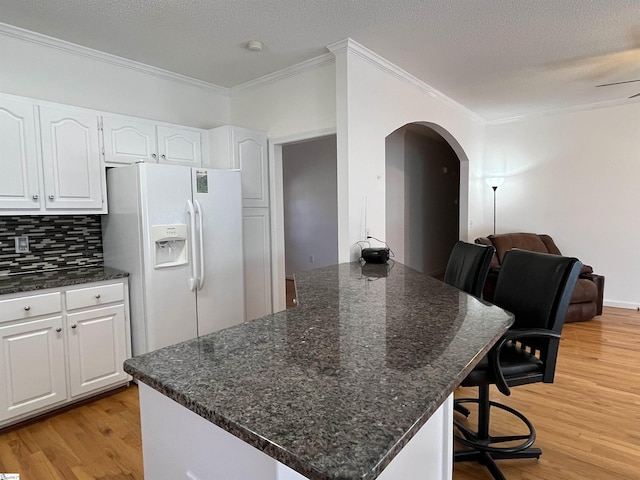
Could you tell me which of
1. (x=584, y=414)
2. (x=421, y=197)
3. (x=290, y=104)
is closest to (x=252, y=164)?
(x=290, y=104)

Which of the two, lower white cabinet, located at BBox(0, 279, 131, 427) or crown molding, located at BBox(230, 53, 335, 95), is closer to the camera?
lower white cabinet, located at BBox(0, 279, 131, 427)

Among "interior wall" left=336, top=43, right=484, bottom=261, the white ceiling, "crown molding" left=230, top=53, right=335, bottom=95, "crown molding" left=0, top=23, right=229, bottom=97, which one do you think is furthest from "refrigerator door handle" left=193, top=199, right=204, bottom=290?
"crown molding" left=230, top=53, right=335, bottom=95

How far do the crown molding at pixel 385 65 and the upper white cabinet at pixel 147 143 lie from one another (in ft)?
4.91

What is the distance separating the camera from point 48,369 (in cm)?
242

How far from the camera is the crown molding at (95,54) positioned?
8.61ft

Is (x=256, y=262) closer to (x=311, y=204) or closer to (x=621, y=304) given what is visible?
(x=311, y=204)

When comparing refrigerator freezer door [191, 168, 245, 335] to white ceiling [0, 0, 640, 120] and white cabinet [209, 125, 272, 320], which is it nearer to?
white cabinet [209, 125, 272, 320]

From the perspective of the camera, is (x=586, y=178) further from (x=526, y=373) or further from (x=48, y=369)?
(x=48, y=369)

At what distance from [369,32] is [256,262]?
2.22m

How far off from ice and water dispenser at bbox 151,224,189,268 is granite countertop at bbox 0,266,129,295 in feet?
0.97

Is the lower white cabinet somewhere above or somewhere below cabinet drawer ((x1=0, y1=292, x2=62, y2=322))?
below

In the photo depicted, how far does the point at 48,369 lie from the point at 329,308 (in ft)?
6.70

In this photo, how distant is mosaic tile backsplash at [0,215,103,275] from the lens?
2.65 metres

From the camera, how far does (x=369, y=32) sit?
271cm
